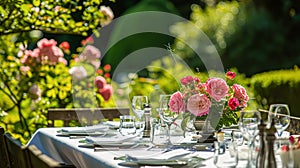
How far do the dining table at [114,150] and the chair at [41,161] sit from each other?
52 centimetres

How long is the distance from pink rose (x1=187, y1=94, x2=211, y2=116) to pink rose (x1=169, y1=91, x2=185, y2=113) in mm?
33

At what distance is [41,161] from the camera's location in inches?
81.0

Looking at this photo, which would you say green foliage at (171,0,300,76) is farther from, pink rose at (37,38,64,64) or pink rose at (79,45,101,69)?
pink rose at (37,38,64,64)

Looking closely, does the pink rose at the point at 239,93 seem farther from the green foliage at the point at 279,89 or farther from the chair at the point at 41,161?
the green foliage at the point at 279,89

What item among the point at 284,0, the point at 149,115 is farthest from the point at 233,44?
the point at 149,115

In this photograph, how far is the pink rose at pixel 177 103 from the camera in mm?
→ 3160

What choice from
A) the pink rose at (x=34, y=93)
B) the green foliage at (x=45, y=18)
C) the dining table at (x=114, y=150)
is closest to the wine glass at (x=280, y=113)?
the dining table at (x=114, y=150)

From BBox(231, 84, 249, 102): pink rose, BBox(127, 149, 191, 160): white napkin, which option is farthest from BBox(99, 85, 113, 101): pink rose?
BBox(127, 149, 191, 160): white napkin

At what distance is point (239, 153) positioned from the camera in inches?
100

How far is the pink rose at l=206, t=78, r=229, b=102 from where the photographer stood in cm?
319

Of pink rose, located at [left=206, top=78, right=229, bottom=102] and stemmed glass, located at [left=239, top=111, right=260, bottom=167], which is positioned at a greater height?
pink rose, located at [left=206, top=78, right=229, bottom=102]

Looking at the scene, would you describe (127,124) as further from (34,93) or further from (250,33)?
(250,33)

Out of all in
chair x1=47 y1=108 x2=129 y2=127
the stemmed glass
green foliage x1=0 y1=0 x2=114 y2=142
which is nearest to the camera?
the stemmed glass

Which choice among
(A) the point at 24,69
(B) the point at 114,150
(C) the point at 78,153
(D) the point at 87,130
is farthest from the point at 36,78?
(B) the point at 114,150
